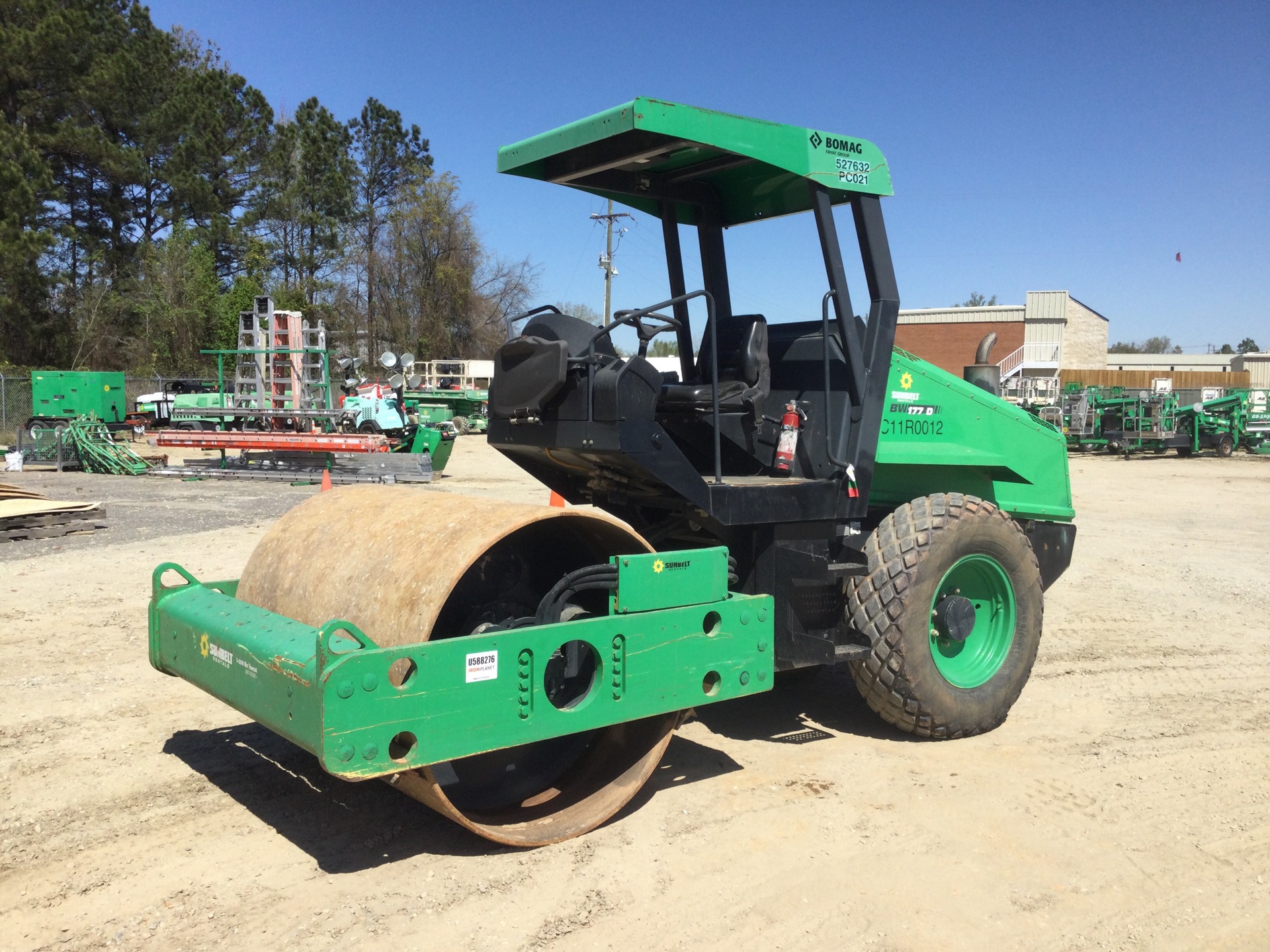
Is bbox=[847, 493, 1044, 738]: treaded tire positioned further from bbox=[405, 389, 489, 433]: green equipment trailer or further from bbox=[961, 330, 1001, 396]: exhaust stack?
bbox=[405, 389, 489, 433]: green equipment trailer

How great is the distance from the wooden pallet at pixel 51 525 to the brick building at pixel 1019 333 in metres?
50.5

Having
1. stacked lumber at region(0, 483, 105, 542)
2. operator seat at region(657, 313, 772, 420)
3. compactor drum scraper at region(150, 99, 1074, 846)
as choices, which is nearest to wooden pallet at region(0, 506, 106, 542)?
stacked lumber at region(0, 483, 105, 542)

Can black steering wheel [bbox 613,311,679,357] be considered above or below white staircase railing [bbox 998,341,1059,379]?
below

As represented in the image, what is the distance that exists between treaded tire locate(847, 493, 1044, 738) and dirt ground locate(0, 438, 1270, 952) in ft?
0.61

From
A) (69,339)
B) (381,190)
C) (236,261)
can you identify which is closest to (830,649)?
(69,339)

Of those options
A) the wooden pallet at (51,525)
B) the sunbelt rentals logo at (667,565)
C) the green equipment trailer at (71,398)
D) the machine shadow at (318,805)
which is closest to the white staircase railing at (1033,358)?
the green equipment trailer at (71,398)

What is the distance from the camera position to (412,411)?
89.9 feet

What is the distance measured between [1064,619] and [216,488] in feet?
47.7

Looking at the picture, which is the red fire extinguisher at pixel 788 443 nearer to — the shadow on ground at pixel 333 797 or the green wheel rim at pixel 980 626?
the green wheel rim at pixel 980 626

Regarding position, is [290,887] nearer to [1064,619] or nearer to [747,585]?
[747,585]

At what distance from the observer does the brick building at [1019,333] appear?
57969 millimetres

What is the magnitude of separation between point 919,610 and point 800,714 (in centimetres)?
113

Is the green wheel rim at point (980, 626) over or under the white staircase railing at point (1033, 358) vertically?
under

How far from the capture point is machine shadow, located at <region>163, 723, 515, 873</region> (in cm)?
382
